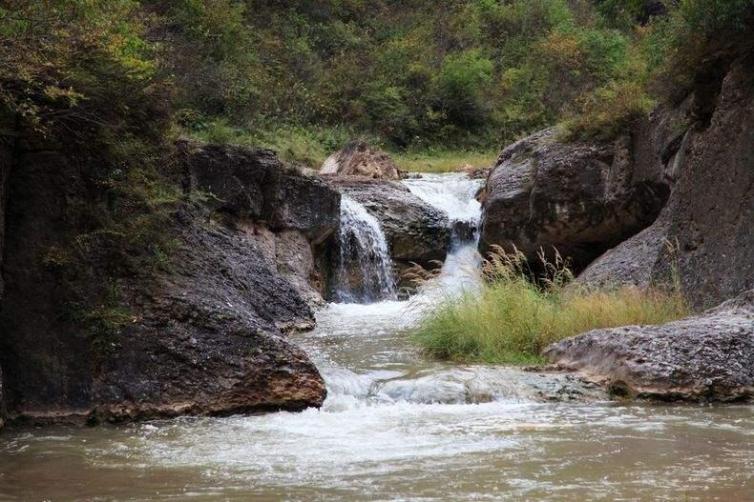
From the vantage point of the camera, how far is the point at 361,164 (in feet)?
74.6

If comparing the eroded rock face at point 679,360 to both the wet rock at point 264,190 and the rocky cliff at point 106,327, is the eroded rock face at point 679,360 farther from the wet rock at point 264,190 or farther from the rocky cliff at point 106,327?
the wet rock at point 264,190

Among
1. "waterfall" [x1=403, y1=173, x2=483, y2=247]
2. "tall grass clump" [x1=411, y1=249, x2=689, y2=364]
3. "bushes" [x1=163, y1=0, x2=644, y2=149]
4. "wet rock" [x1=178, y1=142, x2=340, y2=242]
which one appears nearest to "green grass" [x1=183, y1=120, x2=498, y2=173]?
"bushes" [x1=163, y1=0, x2=644, y2=149]

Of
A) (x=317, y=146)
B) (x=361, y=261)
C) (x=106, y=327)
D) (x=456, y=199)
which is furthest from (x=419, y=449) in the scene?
(x=317, y=146)

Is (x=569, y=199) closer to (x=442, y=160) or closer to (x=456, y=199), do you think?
(x=456, y=199)

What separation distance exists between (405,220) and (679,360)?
11.6 metres

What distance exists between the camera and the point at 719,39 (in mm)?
11492

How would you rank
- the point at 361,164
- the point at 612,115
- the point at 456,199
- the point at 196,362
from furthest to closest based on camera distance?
the point at 361,164, the point at 456,199, the point at 612,115, the point at 196,362

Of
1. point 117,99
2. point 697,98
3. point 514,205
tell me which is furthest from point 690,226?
point 117,99

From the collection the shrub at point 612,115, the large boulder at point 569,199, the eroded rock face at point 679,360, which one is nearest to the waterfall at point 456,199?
the large boulder at point 569,199

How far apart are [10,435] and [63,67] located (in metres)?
3.09

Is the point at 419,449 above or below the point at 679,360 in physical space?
below

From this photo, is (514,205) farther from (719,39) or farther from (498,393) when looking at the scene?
(498,393)

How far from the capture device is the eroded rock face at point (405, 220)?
19203mm

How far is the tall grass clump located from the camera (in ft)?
33.7
